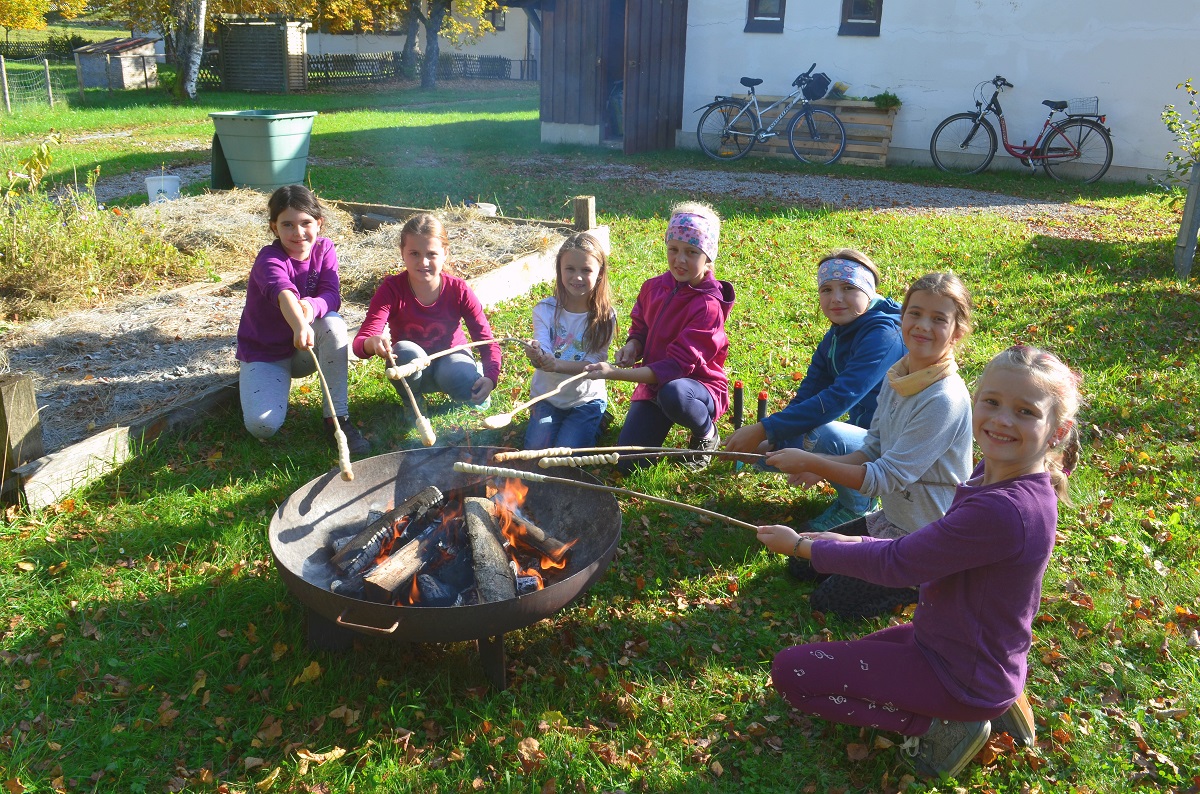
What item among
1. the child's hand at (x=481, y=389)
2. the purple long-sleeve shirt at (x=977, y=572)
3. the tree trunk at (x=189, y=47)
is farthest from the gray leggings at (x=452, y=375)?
the tree trunk at (x=189, y=47)

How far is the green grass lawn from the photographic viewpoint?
278cm

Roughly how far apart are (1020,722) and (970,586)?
598mm

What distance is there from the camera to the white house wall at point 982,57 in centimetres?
1282

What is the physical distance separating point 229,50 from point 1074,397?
30653 mm

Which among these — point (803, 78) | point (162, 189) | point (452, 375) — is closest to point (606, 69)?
point (803, 78)

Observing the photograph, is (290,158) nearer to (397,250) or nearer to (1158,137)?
(397,250)

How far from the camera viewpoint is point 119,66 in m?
25.7

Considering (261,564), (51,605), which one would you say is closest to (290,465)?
(261,564)

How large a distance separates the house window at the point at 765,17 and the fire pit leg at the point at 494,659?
48.1 feet

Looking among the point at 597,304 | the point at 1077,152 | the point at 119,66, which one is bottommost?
the point at 597,304

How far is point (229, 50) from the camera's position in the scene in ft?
91.2

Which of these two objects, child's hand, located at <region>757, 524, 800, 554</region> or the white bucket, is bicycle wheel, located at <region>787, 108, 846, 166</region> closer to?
the white bucket

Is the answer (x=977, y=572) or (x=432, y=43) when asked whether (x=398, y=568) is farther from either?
(x=432, y=43)

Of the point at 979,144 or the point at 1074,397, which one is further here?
the point at 979,144
